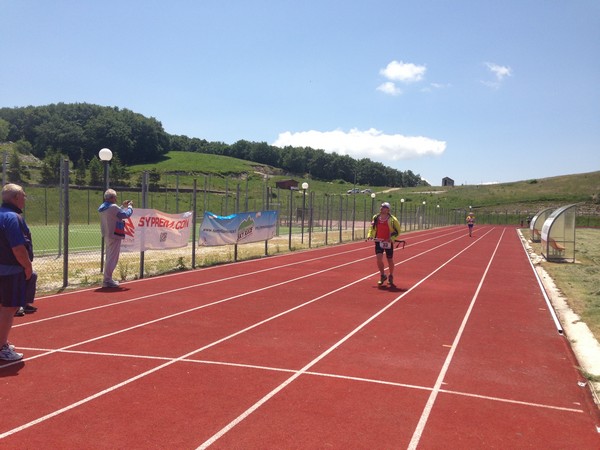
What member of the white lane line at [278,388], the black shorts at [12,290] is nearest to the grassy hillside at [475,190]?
the white lane line at [278,388]

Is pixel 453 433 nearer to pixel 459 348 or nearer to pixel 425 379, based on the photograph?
pixel 425 379

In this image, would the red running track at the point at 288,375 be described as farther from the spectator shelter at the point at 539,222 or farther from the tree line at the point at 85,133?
the tree line at the point at 85,133

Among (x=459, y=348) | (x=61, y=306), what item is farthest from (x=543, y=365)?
(x=61, y=306)

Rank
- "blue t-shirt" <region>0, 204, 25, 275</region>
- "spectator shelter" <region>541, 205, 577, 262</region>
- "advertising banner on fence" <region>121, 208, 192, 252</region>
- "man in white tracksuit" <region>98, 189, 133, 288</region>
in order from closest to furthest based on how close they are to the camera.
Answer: "blue t-shirt" <region>0, 204, 25, 275</region> → "man in white tracksuit" <region>98, 189, 133, 288</region> → "advertising banner on fence" <region>121, 208, 192, 252</region> → "spectator shelter" <region>541, 205, 577, 262</region>

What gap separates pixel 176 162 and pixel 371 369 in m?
108

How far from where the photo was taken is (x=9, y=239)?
4.86 m

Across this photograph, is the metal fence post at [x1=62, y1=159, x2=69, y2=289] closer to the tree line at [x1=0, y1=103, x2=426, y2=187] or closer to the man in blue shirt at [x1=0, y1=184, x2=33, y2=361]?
the man in blue shirt at [x1=0, y1=184, x2=33, y2=361]

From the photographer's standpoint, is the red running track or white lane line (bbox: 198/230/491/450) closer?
white lane line (bbox: 198/230/491/450)

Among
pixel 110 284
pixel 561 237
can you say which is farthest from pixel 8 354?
pixel 561 237

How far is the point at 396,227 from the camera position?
10.9m

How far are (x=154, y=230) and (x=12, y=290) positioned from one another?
710 cm

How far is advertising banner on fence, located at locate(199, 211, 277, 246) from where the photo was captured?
14523 millimetres

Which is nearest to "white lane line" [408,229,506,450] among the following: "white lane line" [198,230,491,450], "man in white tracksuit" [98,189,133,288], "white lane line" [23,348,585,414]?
"white lane line" [23,348,585,414]

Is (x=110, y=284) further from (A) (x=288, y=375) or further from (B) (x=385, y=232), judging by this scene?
(A) (x=288, y=375)
